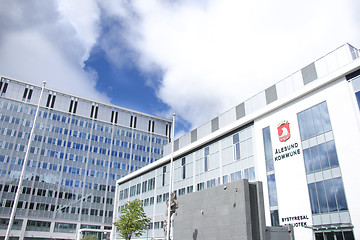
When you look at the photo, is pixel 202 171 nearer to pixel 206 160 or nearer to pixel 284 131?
pixel 206 160

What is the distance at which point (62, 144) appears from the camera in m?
83.1

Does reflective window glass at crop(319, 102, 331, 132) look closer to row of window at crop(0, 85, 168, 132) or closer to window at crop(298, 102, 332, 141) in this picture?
window at crop(298, 102, 332, 141)

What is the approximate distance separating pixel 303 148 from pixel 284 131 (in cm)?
303

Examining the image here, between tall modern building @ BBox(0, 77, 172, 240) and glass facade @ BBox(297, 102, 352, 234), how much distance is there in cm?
6700

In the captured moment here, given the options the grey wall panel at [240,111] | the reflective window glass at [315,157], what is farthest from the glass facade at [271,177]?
the grey wall panel at [240,111]

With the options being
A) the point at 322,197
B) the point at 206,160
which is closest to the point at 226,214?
the point at 322,197

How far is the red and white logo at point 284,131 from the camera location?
31.3m

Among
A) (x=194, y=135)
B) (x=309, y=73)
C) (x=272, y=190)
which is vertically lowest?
(x=272, y=190)

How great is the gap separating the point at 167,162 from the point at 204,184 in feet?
40.5

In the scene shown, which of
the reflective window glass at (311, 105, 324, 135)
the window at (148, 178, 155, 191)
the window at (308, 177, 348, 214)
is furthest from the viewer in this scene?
the window at (148, 178, 155, 191)

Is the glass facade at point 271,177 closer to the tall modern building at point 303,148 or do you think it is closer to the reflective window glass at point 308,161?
the tall modern building at point 303,148

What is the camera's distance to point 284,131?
104ft

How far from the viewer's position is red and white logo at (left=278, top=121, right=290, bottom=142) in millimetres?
31312

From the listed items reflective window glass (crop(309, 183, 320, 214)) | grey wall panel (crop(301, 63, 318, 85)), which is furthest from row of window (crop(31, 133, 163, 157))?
reflective window glass (crop(309, 183, 320, 214))
